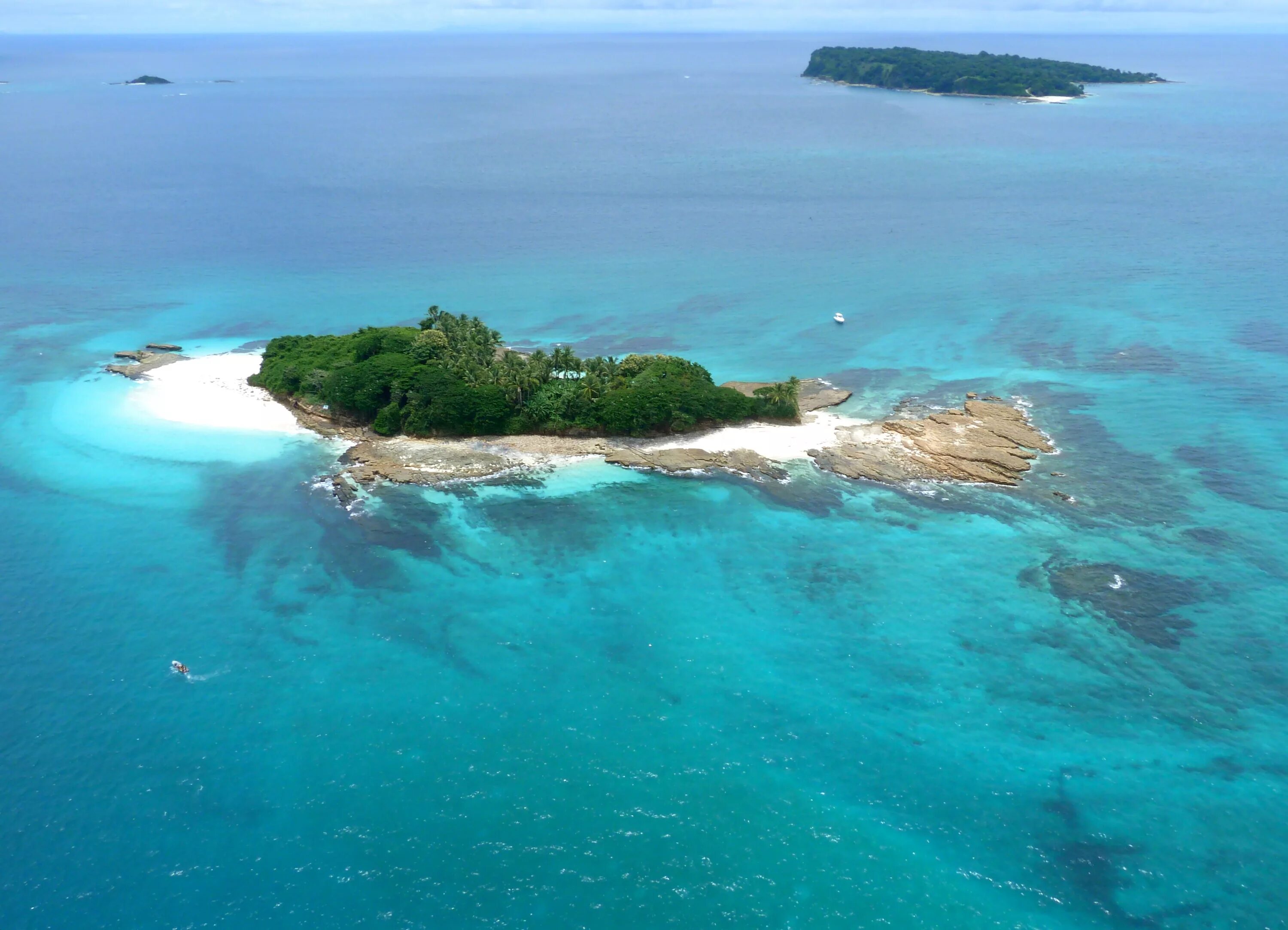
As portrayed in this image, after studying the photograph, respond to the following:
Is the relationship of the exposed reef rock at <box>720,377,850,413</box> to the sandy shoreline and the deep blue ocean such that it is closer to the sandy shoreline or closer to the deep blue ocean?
the sandy shoreline

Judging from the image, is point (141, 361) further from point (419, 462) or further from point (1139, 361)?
point (1139, 361)

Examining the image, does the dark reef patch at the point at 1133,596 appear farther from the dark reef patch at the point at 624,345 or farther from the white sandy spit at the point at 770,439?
the dark reef patch at the point at 624,345

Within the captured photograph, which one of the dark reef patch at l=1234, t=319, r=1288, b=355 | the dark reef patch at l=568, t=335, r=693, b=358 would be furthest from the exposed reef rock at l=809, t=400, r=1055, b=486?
the dark reef patch at l=1234, t=319, r=1288, b=355

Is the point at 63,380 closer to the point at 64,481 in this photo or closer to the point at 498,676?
the point at 64,481

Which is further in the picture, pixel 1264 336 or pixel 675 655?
pixel 1264 336

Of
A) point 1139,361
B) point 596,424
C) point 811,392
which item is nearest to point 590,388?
point 596,424

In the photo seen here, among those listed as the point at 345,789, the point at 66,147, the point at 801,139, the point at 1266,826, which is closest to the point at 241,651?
the point at 345,789
